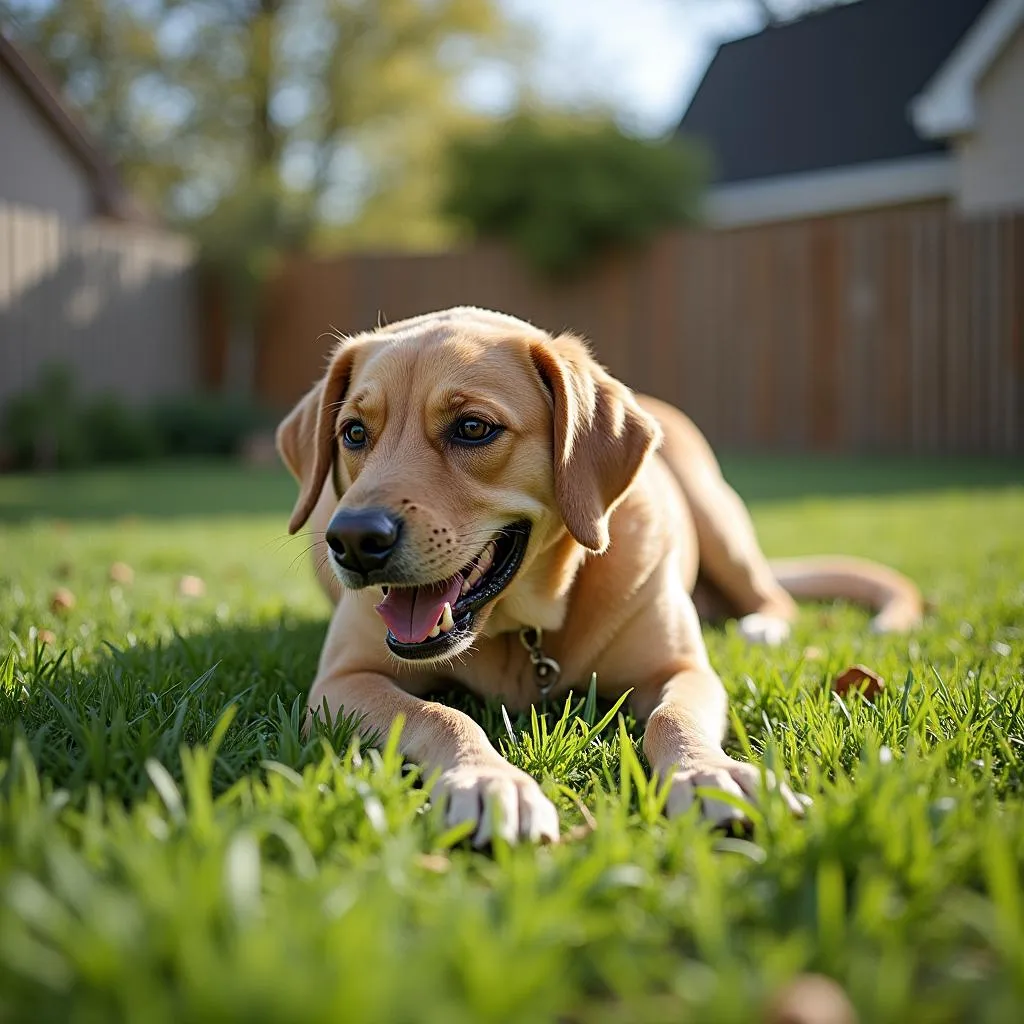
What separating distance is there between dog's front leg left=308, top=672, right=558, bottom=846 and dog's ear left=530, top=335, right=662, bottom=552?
0.69 m

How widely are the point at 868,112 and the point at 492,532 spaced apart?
1954cm

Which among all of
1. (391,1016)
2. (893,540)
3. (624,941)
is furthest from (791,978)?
(893,540)

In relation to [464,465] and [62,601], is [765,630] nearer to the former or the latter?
[464,465]

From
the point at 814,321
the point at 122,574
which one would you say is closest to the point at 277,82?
the point at 814,321

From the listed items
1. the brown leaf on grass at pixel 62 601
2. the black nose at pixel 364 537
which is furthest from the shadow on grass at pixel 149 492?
the black nose at pixel 364 537

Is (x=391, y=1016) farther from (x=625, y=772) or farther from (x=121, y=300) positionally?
(x=121, y=300)

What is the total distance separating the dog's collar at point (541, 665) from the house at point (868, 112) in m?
12.9

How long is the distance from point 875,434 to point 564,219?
19.7ft

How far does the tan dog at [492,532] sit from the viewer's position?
2611 millimetres

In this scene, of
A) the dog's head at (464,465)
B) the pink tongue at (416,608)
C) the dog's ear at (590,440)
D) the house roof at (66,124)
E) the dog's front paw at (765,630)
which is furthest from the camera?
the house roof at (66,124)

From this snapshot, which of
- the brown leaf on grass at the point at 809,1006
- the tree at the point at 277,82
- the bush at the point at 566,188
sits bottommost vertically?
the brown leaf on grass at the point at 809,1006

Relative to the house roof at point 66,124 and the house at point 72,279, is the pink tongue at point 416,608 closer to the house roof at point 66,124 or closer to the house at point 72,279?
the house at point 72,279

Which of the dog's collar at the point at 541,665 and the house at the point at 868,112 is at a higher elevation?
the house at the point at 868,112

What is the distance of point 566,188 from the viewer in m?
16.7
